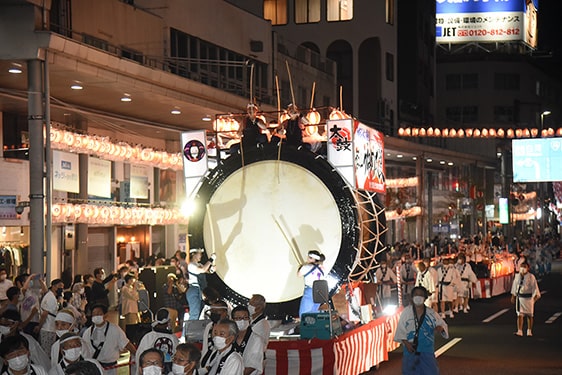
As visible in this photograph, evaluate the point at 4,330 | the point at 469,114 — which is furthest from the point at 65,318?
the point at 469,114

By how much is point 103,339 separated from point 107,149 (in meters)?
11.3

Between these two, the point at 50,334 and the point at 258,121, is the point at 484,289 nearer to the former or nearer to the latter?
the point at 258,121

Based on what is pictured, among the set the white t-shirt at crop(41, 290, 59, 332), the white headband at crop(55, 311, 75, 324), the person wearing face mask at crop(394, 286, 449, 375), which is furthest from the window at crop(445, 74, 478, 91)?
the white headband at crop(55, 311, 75, 324)

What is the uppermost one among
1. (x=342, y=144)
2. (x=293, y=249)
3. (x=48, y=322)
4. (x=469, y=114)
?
(x=469, y=114)

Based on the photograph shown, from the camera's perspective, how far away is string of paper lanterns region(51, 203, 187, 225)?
69.1 feet

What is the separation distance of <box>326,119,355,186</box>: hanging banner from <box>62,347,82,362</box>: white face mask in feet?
28.4

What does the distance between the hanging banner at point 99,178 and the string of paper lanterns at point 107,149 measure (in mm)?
2748

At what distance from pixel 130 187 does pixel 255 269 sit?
12493 millimetres

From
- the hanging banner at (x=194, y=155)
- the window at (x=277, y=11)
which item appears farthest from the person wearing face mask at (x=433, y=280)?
the window at (x=277, y=11)

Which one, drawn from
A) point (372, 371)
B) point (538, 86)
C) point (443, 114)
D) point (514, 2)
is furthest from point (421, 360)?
point (538, 86)

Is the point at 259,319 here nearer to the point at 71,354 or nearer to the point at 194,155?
the point at 71,354

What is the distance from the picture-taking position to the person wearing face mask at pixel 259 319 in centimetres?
1090

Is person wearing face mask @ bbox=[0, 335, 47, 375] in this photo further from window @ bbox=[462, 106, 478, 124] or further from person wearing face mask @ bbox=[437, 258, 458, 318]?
window @ bbox=[462, 106, 478, 124]

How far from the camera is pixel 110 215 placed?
23.1 meters
